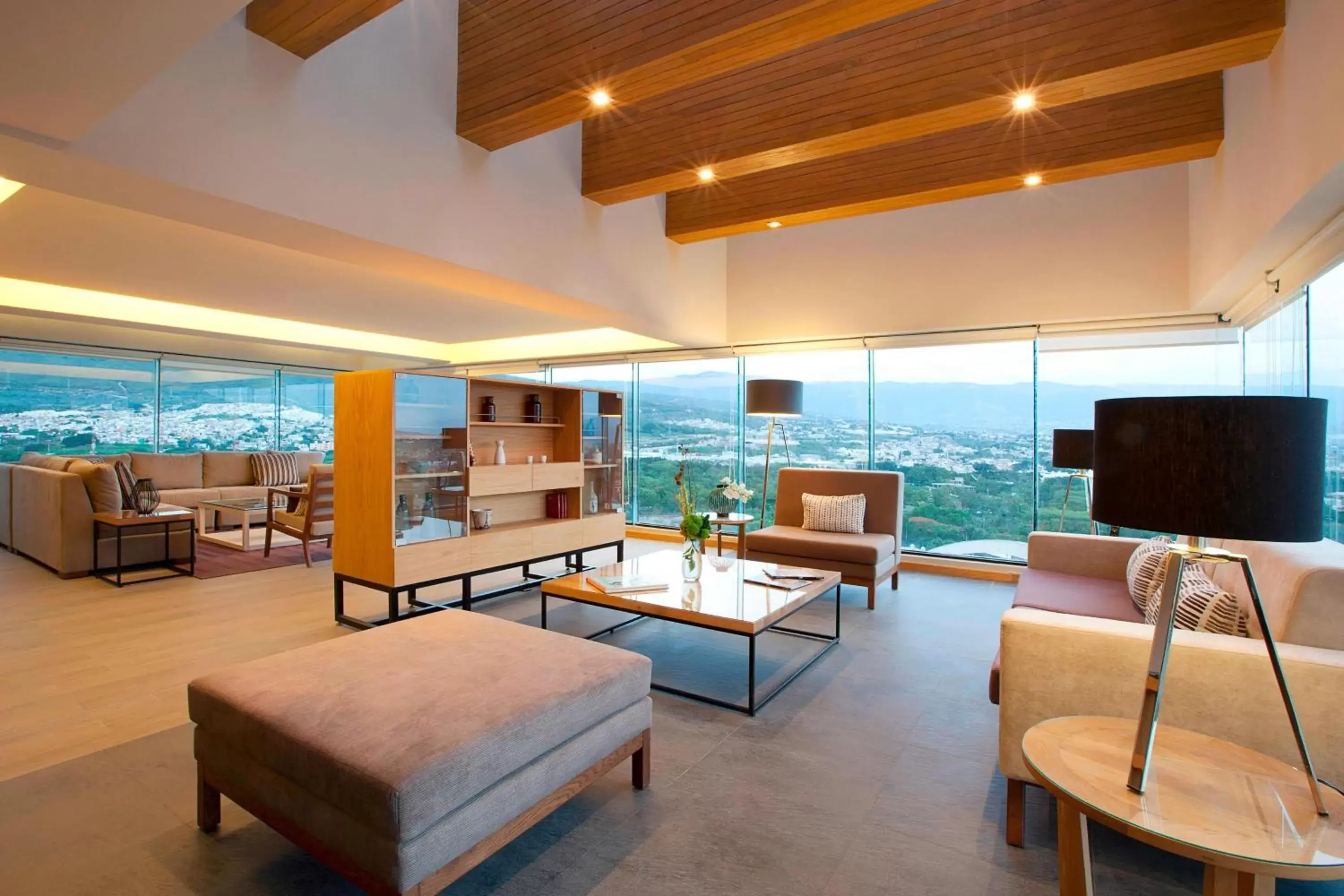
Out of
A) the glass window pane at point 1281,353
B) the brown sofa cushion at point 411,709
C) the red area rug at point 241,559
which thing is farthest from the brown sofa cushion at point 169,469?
the glass window pane at point 1281,353

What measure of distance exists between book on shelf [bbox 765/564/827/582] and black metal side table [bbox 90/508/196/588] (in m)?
5.08

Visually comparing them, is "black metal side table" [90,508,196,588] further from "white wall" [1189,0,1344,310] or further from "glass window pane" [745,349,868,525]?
"white wall" [1189,0,1344,310]

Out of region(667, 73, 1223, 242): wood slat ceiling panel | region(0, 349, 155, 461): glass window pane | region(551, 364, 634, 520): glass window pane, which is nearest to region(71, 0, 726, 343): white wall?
region(667, 73, 1223, 242): wood slat ceiling panel

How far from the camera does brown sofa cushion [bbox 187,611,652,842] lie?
1596mm

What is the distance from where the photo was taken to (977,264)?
570 centimetres

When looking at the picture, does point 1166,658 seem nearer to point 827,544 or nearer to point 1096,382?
point 827,544

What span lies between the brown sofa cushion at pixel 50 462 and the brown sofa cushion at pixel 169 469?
0.98 m

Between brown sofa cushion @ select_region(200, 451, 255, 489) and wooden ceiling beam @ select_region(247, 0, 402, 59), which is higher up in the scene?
wooden ceiling beam @ select_region(247, 0, 402, 59)

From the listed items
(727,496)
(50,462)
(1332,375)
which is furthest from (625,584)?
(50,462)

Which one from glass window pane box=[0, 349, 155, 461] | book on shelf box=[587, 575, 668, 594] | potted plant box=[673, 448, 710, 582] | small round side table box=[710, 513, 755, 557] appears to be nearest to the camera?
book on shelf box=[587, 575, 668, 594]

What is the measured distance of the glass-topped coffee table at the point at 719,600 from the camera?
3.07 meters

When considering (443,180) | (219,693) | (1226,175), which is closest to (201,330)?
(443,180)

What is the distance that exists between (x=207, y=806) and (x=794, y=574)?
296 cm

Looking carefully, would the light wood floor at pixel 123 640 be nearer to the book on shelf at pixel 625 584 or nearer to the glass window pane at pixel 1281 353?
the book on shelf at pixel 625 584
